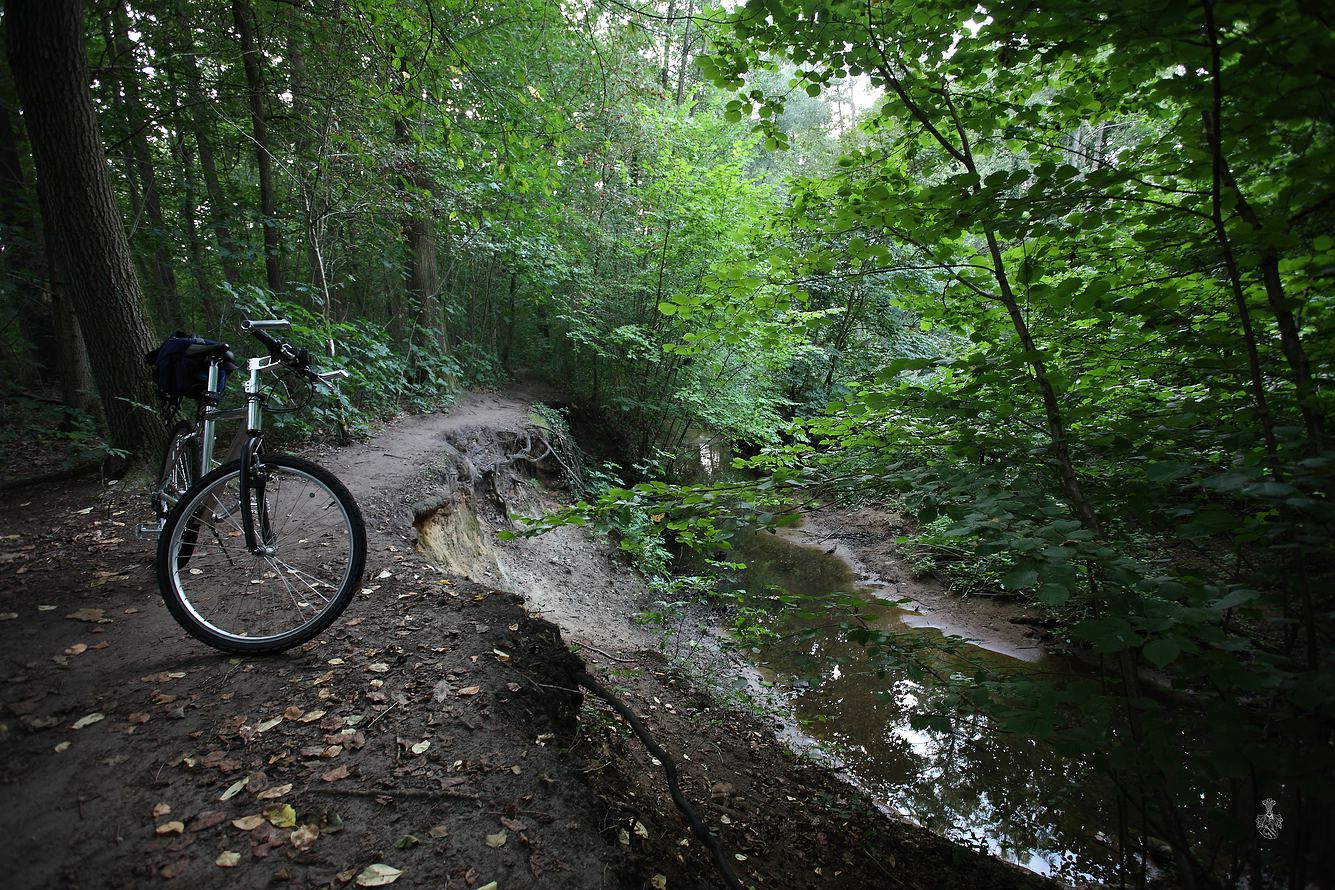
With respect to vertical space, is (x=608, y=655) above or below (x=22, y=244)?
below

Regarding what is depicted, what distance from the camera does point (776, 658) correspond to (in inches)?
261

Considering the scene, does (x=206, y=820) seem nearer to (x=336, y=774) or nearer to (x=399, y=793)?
(x=336, y=774)

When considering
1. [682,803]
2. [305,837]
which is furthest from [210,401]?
[682,803]

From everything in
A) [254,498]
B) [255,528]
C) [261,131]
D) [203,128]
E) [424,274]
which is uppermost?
[203,128]

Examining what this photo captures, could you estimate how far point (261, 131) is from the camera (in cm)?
650

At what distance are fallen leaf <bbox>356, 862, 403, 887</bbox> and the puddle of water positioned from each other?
2.18 m

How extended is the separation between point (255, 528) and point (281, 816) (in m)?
1.44

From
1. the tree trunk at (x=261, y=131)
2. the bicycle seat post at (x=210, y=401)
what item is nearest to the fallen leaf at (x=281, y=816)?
the bicycle seat post at (x=210, y=401)

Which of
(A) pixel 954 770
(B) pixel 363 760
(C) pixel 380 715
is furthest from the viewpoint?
(A) pixel 954 770

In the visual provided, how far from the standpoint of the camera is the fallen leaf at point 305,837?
158 cm

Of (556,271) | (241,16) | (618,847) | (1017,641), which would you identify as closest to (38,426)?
(241,16)

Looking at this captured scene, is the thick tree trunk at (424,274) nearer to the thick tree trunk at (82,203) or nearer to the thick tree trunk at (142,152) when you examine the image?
the thick tree trunk at (142,152)

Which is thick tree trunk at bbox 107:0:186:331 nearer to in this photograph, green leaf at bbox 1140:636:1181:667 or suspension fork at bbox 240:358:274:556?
suspension fork at bbox 240:358:274:556

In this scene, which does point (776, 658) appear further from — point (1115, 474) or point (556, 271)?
point (556, 271)
